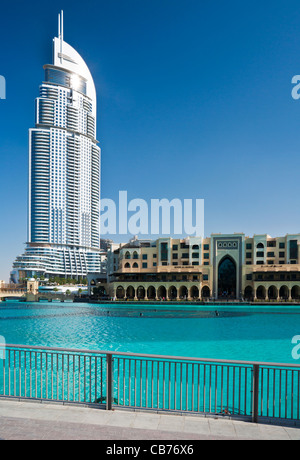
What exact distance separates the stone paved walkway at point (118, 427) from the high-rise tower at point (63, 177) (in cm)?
→ 16332

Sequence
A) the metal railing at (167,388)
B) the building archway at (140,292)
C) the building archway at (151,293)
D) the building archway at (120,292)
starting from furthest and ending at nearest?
the building archway at (120,292) → the building archway at (140,292) → the building archway at (151,293) → the metal railing at (167,388)

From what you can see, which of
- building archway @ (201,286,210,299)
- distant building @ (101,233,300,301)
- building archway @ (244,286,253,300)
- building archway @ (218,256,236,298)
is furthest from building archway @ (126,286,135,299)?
building archway @ (244,286,253,300)

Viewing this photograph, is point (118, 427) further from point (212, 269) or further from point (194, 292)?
point (194, 292)

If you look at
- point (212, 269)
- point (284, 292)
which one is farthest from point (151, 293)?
point (284, 292)

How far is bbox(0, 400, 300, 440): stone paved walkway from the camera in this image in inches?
231

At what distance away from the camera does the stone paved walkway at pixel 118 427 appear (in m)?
5.87

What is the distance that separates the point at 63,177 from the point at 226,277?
4623 inches

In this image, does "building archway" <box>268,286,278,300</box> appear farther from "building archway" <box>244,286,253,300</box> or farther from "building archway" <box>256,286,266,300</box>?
"building archway" <box>244,286,253,300</box>

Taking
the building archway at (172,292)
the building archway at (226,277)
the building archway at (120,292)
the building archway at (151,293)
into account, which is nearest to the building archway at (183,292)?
the building archway at (172,292)

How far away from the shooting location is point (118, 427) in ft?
20.4

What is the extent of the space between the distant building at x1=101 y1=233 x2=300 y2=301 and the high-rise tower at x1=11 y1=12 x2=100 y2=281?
90.1m

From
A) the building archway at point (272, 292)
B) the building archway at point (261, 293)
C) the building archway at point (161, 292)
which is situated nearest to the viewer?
the building archway at point (272, 292)

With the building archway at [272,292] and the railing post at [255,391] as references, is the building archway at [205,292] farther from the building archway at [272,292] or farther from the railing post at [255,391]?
the railing post at [255,391]

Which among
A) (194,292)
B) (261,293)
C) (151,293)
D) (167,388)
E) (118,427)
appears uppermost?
(118,427)
